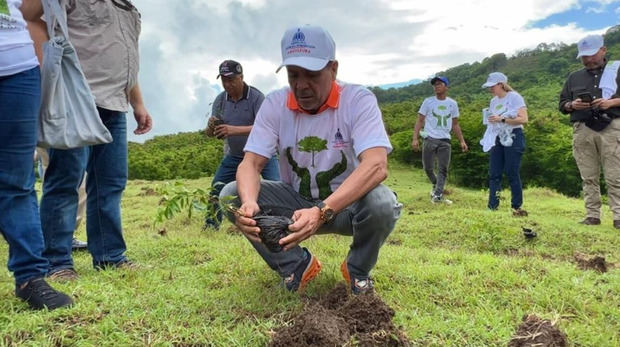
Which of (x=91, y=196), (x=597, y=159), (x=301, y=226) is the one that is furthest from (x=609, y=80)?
(x=91, y=196)

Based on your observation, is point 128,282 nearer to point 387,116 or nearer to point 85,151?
point 85,151

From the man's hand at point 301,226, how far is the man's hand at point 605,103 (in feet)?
16.3

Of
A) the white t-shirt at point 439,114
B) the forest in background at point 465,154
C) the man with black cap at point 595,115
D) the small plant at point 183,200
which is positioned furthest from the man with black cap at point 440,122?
the forest in background at point 465,154

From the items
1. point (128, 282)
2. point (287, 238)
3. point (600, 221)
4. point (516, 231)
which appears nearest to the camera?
point (287, 238)

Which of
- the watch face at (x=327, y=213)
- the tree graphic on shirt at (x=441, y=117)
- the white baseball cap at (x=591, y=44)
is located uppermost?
the white baseball cap at (x=591, y=44)

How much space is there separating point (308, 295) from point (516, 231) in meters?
3.71

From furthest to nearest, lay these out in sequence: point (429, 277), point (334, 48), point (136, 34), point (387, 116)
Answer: point (387, 116)
point (136, 34)
point (429, 277)
point (334, 48)

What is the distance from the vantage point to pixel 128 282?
3.05 m

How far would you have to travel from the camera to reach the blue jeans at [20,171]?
241 centimetres

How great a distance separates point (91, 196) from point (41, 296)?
1043 millimetres

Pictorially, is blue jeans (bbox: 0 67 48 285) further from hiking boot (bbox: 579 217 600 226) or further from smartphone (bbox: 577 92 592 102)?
hiking boot (bbox: 579 217 600 226)

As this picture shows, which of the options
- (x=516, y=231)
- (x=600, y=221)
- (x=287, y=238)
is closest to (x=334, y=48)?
(x=287, y=238)

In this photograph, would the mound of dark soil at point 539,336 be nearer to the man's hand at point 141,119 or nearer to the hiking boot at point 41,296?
the hiking boot at point 41,296

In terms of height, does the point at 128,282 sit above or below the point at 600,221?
above
